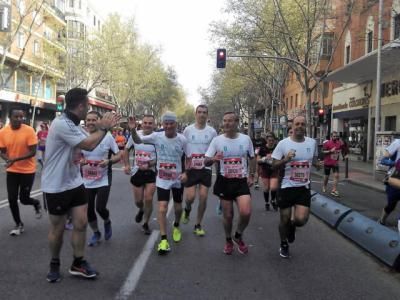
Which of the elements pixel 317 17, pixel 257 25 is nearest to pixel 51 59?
pixel 257 25

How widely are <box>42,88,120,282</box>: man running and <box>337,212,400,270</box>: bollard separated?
342 centimetres

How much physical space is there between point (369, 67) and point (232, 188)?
2112 cm

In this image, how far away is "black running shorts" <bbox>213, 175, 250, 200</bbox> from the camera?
6.12m

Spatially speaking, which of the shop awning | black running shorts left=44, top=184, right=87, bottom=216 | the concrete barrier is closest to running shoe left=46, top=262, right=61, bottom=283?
black running shorts left=44, top=184, right=87, bottom=216

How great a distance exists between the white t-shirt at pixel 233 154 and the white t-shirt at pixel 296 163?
41cm

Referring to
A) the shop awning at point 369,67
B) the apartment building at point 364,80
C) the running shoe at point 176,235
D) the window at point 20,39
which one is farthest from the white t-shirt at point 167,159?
the window at point 20,39

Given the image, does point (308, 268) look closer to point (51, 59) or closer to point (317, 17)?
point (317, 17)

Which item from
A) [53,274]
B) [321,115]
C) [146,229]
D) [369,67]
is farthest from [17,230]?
[369,67]

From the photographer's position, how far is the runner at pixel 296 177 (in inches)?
236

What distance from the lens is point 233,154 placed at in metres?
6.20

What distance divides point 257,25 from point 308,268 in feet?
69.5

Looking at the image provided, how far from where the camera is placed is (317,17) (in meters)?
23.5

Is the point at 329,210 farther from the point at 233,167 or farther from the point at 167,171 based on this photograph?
the point at 167,171

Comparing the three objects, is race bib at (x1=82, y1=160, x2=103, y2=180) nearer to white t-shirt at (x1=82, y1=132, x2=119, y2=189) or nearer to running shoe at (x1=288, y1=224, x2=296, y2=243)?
white t-shirt at (x1=82, y1=132, x2=119, y2=189)
